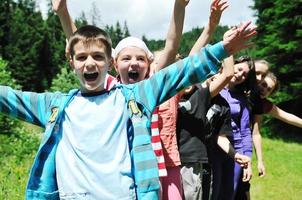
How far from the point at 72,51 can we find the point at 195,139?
1426 mm

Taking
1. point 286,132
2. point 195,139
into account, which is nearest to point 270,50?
point 286,132

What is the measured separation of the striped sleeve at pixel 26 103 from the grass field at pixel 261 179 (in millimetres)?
3454

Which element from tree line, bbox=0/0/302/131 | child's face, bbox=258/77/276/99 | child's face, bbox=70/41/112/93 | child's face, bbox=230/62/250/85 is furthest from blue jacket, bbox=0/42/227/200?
tree line, bbox=0/0/302/131

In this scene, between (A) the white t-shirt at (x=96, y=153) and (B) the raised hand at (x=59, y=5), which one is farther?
(B) the raised hand at (x=59, y=5)

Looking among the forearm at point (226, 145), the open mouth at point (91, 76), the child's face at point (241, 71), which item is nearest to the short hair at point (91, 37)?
the open mouth at point (91, 76)

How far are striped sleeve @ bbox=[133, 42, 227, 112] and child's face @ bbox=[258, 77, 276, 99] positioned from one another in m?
2.94

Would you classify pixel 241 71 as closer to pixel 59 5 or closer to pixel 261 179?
pixel 59 5

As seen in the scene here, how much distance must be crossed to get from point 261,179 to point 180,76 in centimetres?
815

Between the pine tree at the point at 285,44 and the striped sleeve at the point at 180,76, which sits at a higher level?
the pine tree at the point at 285,44

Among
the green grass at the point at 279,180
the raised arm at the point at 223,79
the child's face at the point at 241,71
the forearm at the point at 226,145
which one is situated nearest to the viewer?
the raised arm at the point at 223,79

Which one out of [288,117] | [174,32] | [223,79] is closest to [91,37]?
[174,32]

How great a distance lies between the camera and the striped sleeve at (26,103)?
8.23 ft

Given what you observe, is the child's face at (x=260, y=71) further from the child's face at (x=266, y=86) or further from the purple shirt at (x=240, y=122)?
the purple shirt at (x=240, y=122)

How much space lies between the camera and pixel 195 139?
3.64m
